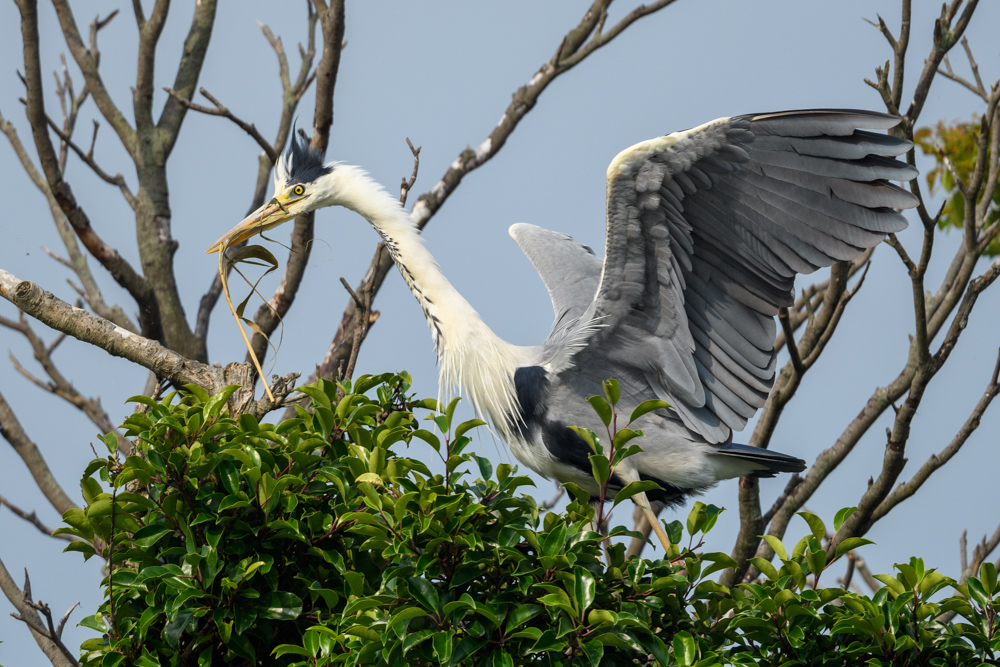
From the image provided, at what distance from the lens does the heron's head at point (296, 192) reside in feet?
15.3

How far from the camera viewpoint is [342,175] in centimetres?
466

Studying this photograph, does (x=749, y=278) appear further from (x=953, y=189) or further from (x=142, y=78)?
(x=142, y=78)

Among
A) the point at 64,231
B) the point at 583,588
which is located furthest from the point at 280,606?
the point at 64,231

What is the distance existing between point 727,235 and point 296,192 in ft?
6.63

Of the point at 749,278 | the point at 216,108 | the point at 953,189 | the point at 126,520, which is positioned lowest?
the point at 126,520

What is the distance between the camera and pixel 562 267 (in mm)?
5887

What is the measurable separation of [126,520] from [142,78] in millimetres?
5123

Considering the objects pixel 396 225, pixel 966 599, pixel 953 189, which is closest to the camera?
pixel 966 599

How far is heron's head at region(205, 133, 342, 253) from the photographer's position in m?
4.68

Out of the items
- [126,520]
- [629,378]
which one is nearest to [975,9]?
[629,378]

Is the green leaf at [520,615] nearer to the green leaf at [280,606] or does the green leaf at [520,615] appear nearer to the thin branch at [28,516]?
the green leaf at [280,606]

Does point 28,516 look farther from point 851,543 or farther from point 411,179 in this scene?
point 851,543

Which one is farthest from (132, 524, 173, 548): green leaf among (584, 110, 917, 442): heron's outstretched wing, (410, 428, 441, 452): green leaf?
(584, 110, 917, 442): heron's outstretched wing

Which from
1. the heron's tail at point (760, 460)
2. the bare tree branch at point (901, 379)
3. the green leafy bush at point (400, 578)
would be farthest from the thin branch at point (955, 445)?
the green leafy bush at point (400, 578)
